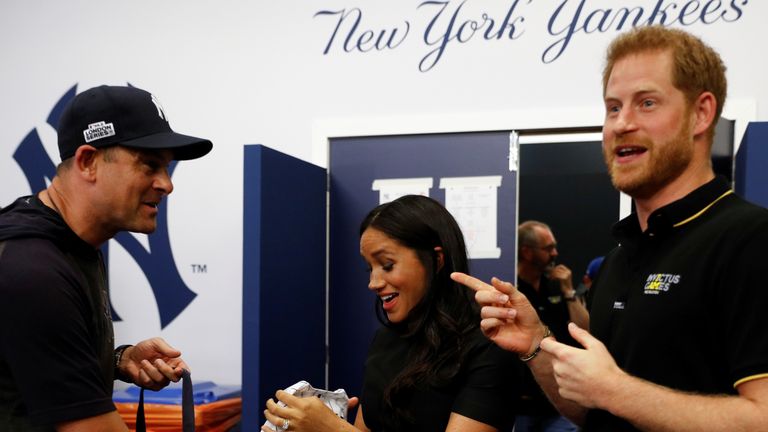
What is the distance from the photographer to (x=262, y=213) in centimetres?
222

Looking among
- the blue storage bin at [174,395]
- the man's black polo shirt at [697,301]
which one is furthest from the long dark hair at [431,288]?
the blue storage bin at [174,395]

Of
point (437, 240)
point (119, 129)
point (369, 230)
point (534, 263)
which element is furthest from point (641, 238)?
point (534, 263)

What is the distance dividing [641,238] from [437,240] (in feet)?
1.82

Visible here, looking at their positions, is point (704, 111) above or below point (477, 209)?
above

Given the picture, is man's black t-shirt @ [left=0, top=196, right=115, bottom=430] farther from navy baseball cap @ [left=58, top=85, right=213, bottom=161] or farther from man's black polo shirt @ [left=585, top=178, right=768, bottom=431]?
man's black polo shirt @ [left=585, top=178, right=768, bottom=431]

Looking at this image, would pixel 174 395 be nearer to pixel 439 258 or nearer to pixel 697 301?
pixel 439 258

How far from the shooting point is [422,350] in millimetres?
1612

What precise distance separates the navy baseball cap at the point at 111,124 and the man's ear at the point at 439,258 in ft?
2.27

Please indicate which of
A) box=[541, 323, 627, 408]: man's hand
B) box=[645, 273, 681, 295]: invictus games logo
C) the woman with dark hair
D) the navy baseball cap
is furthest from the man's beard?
the navy baseball cap

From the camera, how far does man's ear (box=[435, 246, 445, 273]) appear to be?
1699 mm

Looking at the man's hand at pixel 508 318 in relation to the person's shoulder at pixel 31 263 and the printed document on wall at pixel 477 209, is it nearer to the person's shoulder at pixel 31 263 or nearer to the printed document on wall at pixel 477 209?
the person's shoulder at pixel 31 263

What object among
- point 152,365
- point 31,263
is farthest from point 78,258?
point 152,365

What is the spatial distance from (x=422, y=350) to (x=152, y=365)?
27.2 inches

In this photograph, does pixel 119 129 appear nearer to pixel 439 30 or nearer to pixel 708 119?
pixel 708 119
